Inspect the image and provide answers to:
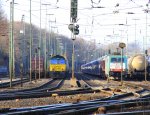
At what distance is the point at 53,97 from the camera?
60.4 ft

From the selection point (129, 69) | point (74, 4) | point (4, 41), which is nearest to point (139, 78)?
point (129, 69)

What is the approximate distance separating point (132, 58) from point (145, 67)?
3.65 meters

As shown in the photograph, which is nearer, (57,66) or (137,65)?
(137,65)

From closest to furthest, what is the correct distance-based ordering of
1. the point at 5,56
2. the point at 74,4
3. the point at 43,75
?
the point at 74,4, the point at 43,75, the point at 5,56

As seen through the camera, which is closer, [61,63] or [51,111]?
[51,111]

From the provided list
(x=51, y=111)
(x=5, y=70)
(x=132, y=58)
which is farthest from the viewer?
(x=5, y=70)

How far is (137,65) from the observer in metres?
44.1

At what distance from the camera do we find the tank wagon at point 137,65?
44.0m

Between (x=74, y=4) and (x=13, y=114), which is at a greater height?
(x=74, y=4)

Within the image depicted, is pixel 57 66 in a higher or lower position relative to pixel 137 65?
lower

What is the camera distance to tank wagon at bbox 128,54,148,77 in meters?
44.0

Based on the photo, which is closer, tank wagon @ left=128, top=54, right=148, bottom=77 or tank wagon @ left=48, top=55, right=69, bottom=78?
tank wagon @ left=128, top=54, right=148, bottom=77

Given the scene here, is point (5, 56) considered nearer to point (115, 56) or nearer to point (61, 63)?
point (61, 63)

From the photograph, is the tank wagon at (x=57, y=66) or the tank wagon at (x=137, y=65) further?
the tank wagon at (x=57, y=66)
